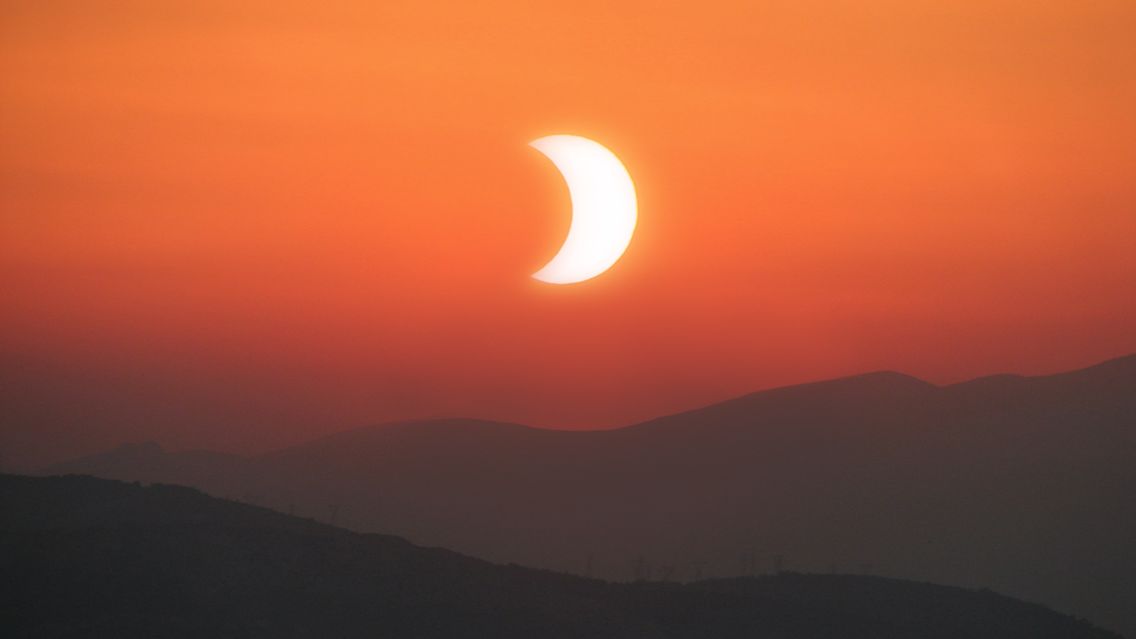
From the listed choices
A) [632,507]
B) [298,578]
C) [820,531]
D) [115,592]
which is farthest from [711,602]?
[632,507]

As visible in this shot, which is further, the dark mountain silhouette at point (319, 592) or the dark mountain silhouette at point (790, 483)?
the dark mountain silhouette at point (790, 483)

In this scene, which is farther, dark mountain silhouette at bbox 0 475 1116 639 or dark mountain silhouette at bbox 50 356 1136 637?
dark mountain silhouette at bbox 50 356 1136 637

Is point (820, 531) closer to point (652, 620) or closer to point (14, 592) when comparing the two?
point (652, 620)

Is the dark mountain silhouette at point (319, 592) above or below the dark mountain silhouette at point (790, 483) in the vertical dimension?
below

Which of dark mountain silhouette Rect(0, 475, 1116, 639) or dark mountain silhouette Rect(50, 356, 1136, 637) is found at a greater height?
dark mountain silhouette Rect(50, 356, 1136, 637)
